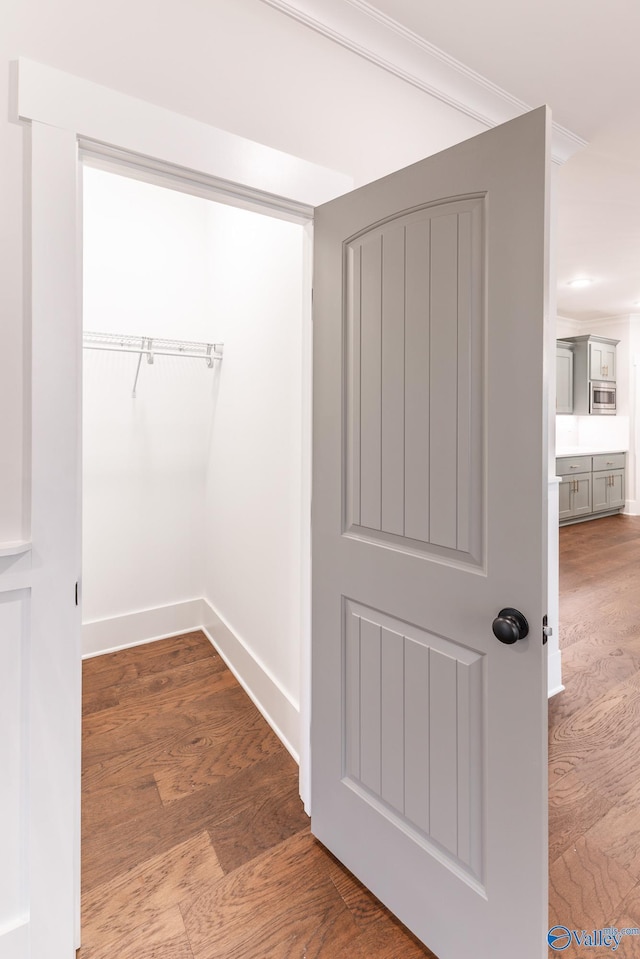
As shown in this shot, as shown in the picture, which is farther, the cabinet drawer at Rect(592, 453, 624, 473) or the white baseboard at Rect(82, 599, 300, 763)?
the cabinet drawer at Rect(592, 453, 624, 473)

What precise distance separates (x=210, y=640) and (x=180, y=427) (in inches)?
52.1

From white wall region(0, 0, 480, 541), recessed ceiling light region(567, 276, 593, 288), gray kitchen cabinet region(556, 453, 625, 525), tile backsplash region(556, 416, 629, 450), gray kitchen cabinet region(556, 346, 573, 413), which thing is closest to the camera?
white wall region(0, 0, 480, 541)

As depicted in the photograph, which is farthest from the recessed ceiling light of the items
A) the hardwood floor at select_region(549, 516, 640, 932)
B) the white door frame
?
the white door frame

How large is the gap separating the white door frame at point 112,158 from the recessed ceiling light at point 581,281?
15.4 ft

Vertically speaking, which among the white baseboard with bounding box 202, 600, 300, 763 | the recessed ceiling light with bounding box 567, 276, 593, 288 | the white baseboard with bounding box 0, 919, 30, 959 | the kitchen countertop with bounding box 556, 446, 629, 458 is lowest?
the white baseboard with bounding box 0, 919, 30, 959

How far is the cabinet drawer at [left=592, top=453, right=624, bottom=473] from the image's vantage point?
673 centimetres

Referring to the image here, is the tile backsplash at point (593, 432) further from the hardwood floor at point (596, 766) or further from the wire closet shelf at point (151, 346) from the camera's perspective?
the wire closet shelf at point (151, 346)

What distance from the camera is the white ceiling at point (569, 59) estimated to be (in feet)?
5.06

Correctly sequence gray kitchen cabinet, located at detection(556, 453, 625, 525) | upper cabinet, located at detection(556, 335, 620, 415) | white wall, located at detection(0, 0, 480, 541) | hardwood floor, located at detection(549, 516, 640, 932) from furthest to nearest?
upper cabinet, located at detection(556, 335, 620, 415) → gray kitchen cabinet, located at detection(556, 453, 625, 525) → hardwood floor, located at detection(549, 516, 640, 932) → white wall, located at detection(0, 0, 480, 541)

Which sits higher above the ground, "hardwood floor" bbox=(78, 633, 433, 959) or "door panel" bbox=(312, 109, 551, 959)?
"door panel" bbox=(312, 109, 551, 959)

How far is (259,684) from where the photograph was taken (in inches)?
90.1

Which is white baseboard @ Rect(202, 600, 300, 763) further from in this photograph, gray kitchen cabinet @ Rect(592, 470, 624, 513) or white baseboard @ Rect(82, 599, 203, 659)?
gray kitchen cabinet @ Rect(592, 470, 624, 513)

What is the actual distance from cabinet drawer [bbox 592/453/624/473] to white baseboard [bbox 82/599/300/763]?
589 cm

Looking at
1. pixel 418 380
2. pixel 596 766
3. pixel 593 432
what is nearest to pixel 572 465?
pixel 593 432
